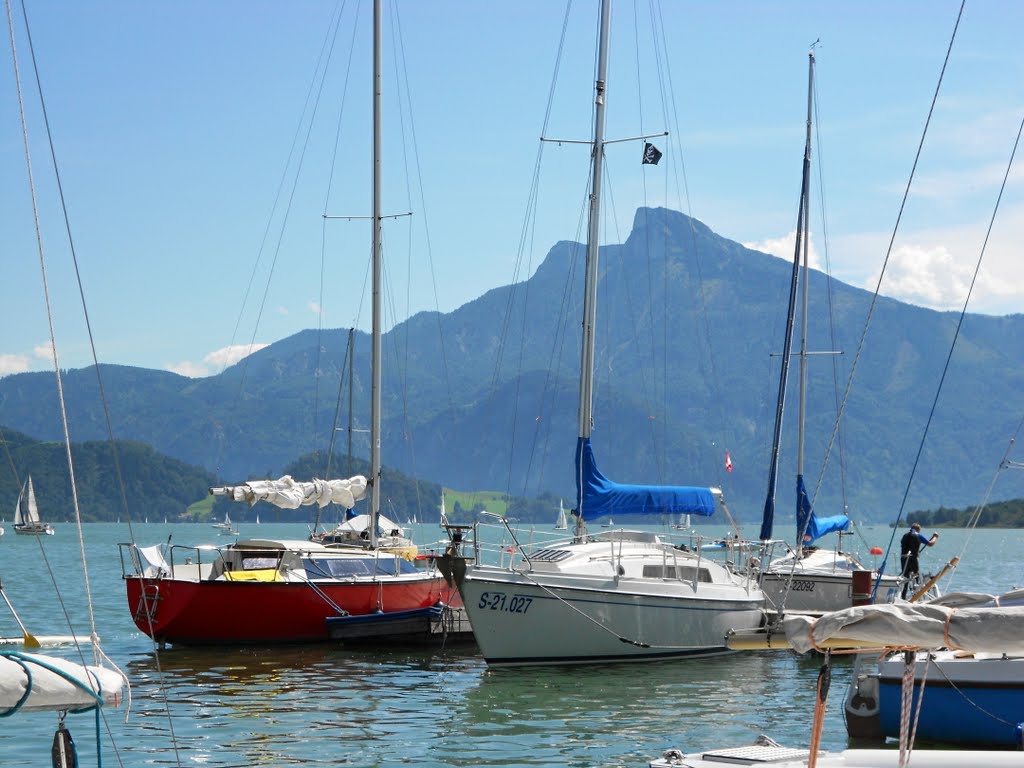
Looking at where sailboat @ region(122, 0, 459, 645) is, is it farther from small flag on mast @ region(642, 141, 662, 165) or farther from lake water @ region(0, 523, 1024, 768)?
small flag on mast @ region(642, 141, 662, 165)

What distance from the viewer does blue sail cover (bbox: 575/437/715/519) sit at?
99.4 ft

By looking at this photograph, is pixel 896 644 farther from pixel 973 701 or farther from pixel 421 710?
pixel 421 710

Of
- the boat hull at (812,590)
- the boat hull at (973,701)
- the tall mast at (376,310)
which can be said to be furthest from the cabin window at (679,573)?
the boat hull at (973,701)

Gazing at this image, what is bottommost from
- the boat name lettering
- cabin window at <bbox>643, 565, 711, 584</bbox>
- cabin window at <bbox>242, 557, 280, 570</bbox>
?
the boat name lettering

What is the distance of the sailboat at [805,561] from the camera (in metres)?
33.6

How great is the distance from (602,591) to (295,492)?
1156cm

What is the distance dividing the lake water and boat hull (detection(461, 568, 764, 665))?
14.8 inches

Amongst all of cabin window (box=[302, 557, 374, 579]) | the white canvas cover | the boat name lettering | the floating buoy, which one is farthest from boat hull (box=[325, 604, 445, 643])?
the floating buoy

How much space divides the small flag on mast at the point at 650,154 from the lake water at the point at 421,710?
484 inches

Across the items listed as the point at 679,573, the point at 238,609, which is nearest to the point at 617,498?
the point at 679,573

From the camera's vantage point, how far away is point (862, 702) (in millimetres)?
17984

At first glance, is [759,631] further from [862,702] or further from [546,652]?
[862,702]

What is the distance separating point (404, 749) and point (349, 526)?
21430 mm

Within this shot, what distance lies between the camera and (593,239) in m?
31.2
